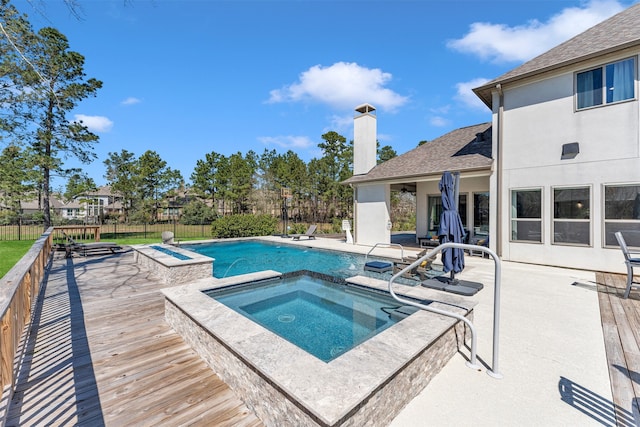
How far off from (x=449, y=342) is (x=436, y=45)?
15.8 m

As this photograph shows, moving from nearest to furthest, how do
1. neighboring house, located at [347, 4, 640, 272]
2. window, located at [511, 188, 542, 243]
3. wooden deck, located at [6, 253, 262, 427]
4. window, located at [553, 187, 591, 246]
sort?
1. wooden deck, located at [6, 253, 262, 427]
2. neighboring house, located at [347, 4, 640, 272]
3. window, located at [553, 187, 591, 246]
4. window, located at [511, 188, 542, 243]

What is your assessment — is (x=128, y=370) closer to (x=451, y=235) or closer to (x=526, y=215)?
(x=451, y=235)

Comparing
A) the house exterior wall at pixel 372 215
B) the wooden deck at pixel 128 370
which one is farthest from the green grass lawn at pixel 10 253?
the house exterior wall at pixel 372 215

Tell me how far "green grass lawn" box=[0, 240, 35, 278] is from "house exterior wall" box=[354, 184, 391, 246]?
41.8ft

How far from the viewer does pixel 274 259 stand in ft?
37.1

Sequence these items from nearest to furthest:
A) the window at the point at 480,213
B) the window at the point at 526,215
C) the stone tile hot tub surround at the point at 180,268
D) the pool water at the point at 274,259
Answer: the stone tile hot tub surround at the point at 180,268
the window at the point at 526,215
the pool water at the point at 274,259
the window at the point at 480,213

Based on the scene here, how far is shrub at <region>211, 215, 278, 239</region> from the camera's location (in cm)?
1666

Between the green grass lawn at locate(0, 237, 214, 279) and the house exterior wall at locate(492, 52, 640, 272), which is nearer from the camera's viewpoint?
the house exterior wall at locate(492, 52, 640, 272)

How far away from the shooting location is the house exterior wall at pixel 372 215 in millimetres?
13273

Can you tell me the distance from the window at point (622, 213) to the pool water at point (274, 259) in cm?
696

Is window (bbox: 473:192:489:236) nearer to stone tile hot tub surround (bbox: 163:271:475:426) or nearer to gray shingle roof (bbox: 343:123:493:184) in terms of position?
gray shingle roof (bbox: 343:123:493:184)

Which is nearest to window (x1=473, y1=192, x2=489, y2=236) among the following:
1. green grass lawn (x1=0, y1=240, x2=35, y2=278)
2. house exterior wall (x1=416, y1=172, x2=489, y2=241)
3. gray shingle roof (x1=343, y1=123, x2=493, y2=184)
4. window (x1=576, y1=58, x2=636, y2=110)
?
house exterior wall (x1=416, y1=172, x2=489, y2=241)

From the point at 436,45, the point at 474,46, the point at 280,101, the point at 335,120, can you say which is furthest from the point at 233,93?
the point at 474,46

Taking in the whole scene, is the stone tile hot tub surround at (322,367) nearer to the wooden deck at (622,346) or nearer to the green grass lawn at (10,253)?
the wooden deck at (622,346)
